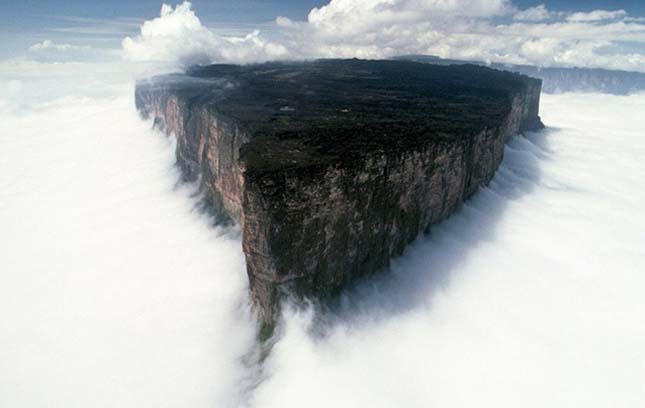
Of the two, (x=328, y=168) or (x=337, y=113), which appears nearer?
(x=328, y=168)

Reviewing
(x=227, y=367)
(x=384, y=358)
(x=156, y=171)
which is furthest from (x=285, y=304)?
(x=156, y=171)

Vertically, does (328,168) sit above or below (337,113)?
below

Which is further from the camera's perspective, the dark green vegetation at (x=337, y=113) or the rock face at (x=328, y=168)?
the dark green vegetation at (x=337, y=113)

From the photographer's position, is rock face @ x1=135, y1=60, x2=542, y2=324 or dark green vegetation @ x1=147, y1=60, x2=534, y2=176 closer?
rock face @ x1=135, y1=60, x2=542, y2=324
